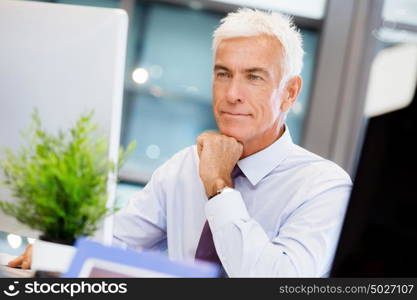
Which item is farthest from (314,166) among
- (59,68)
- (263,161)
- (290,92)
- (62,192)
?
(62,192)

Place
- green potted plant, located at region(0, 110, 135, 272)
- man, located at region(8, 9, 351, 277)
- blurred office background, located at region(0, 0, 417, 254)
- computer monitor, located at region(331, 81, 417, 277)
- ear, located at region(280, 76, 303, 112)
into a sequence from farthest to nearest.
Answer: blurred office background, located at region(0, 0, 417, 254) < ear, located at region(280, 76, 303, 112) < man, located at region(8, 9, 351, 277) < green potted plant, located at region(0, 110, 135, 272) < computer monitor, located at region(331, 81, 417, 277)

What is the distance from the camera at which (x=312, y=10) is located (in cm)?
402

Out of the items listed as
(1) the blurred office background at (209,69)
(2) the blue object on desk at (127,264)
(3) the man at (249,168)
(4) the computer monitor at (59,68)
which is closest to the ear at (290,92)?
(3) the man at (249,168)

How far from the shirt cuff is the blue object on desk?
0.37 meters

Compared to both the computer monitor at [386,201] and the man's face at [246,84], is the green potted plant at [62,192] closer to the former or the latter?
the computer monitor at [386,201]

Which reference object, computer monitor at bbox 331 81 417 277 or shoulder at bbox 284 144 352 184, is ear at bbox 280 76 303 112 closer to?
shoulder at bbox 284 144 352 184

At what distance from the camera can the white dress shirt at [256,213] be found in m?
1.14

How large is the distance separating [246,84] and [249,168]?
22 cm

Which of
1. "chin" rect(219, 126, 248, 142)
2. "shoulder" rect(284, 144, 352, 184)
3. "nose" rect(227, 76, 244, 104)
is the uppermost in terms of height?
"nose" rect(227, 76, 244, 104)

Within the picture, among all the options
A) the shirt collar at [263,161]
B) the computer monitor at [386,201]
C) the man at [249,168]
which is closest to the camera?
the computer monitor at [386,201]

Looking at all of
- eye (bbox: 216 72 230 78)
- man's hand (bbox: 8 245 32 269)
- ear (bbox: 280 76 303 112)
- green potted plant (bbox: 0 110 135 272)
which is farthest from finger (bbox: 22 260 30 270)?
ear (bbox: 280 76 303 112)

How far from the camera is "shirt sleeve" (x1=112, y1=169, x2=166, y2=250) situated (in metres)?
1.56

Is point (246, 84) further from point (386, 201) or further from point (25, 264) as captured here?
point (386, 201)

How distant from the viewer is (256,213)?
57.7 inches
